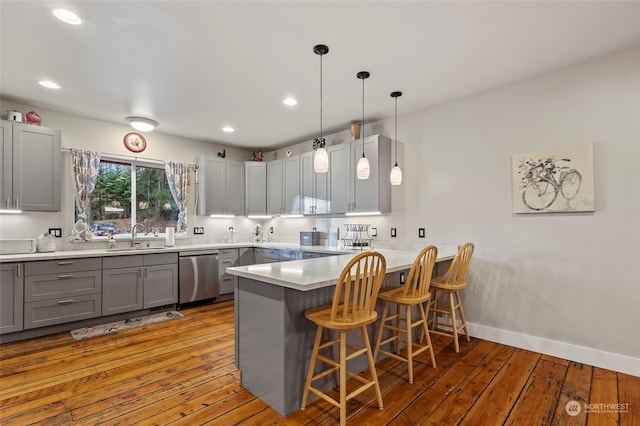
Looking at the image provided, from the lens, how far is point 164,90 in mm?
3346

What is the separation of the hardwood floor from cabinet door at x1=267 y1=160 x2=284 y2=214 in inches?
106

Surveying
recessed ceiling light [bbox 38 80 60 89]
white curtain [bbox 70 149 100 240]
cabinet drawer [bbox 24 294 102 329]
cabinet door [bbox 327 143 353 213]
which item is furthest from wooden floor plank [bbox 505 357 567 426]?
white curtain [bbox 70 149 100 240]

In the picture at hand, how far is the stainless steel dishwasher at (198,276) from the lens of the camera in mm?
4531

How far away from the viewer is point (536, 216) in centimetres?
302

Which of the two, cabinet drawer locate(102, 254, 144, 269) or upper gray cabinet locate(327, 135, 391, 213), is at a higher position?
upper gray cabinet locate(327, 135, 391, 213)

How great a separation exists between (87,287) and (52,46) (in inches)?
103

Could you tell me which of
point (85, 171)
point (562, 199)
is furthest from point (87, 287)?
point (562, 199)

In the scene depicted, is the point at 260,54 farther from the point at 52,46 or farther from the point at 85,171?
the point at 85,171

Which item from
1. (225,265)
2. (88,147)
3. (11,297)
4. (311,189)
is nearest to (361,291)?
(311,189)

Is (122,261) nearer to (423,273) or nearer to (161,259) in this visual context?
(161,259)

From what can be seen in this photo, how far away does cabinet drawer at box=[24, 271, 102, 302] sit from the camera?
339 centimetres

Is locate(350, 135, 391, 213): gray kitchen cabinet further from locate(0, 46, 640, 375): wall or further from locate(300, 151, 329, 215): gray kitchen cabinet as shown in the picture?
locate(300, 151, 329, 215): gray kitchen cabinet

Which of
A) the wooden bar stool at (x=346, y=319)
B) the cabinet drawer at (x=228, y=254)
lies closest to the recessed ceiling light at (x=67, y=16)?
the wooden bar stool at (x=346, y=319)

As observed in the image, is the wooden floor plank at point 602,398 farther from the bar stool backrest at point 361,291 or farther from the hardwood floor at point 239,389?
the bar stool backrest at point 361,291
